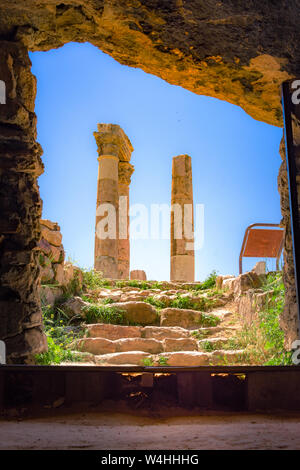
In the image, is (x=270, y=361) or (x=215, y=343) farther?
(x=215, y=343)

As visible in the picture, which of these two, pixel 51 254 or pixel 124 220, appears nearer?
pixel 51 254

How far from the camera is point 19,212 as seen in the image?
10.9 feet

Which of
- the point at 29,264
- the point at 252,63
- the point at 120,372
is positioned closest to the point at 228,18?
the point at 252,63

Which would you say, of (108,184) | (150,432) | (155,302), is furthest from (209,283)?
(150,432)

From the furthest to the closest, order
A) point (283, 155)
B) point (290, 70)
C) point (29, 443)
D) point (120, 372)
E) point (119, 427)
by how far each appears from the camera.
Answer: point (283, 155) → point (290, 70) → point (120, 372) → point (119, 427) → point (29, 443)

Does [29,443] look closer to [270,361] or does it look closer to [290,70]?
[270,361]

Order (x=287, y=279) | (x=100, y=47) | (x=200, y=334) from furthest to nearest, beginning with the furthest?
(x=200, y=334) < (x=100, y=47) < (x=287, y=279)

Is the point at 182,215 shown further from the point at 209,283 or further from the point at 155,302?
the point at 155,302

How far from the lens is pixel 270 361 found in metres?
3.98

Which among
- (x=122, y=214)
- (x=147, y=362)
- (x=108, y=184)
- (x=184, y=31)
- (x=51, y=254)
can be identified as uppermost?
(x=108, y=184)

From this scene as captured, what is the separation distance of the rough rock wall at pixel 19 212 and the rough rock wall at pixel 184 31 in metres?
0.37

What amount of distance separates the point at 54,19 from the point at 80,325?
3897 millimetres

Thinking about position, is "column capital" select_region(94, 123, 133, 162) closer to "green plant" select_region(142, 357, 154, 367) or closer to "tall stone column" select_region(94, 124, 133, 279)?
"tall stone column" select_region(94, 124, 133, 279)

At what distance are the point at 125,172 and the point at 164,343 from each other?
10597mm
